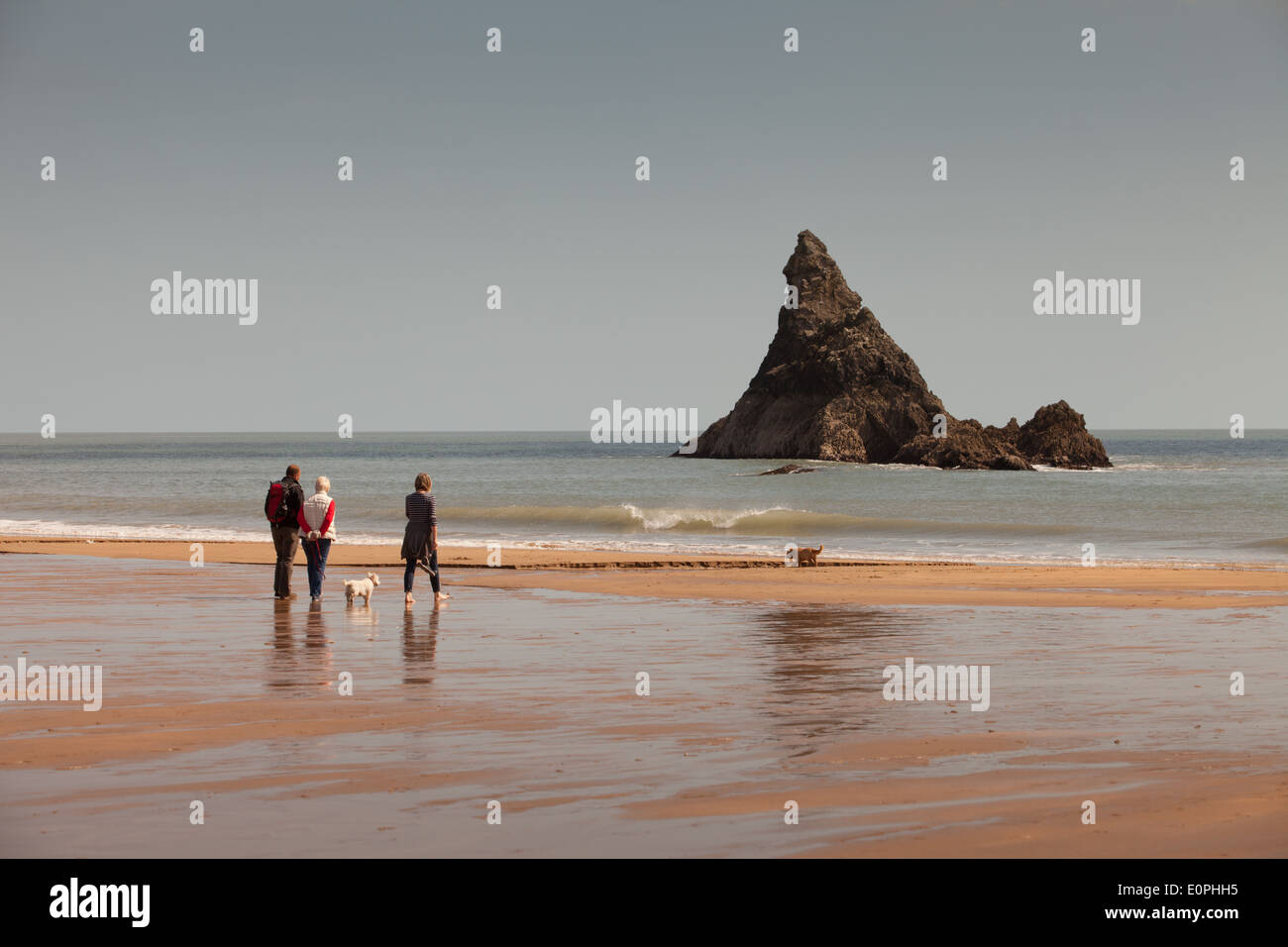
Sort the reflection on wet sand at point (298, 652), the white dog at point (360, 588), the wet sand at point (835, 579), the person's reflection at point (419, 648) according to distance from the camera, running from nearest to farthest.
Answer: the reflection on wet sand at point (298, 652), the person's reflection at point (419, 648), the white dog at point (360, 588), the wet sand at point (835, 579)

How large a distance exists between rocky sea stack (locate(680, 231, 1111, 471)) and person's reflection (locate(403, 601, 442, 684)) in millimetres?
95428

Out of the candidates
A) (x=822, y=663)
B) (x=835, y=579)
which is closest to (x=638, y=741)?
(x=822, y=663)

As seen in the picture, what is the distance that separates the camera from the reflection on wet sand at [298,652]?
10.7 meters

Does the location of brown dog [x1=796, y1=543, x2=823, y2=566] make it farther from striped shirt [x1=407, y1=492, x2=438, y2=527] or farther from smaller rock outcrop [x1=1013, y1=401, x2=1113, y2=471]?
smaller rock outcrop [x1=1013, y1=401, x2=1113, y2=471]

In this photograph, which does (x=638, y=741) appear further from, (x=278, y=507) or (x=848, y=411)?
(x=848, y=411)

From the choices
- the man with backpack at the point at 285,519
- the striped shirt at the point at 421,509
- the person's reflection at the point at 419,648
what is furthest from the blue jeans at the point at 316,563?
the person's reflection at the point at 419,648

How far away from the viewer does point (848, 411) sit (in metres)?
132

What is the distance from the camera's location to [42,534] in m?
39.4

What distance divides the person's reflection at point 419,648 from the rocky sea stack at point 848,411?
95428mm

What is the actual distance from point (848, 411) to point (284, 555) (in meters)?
118
